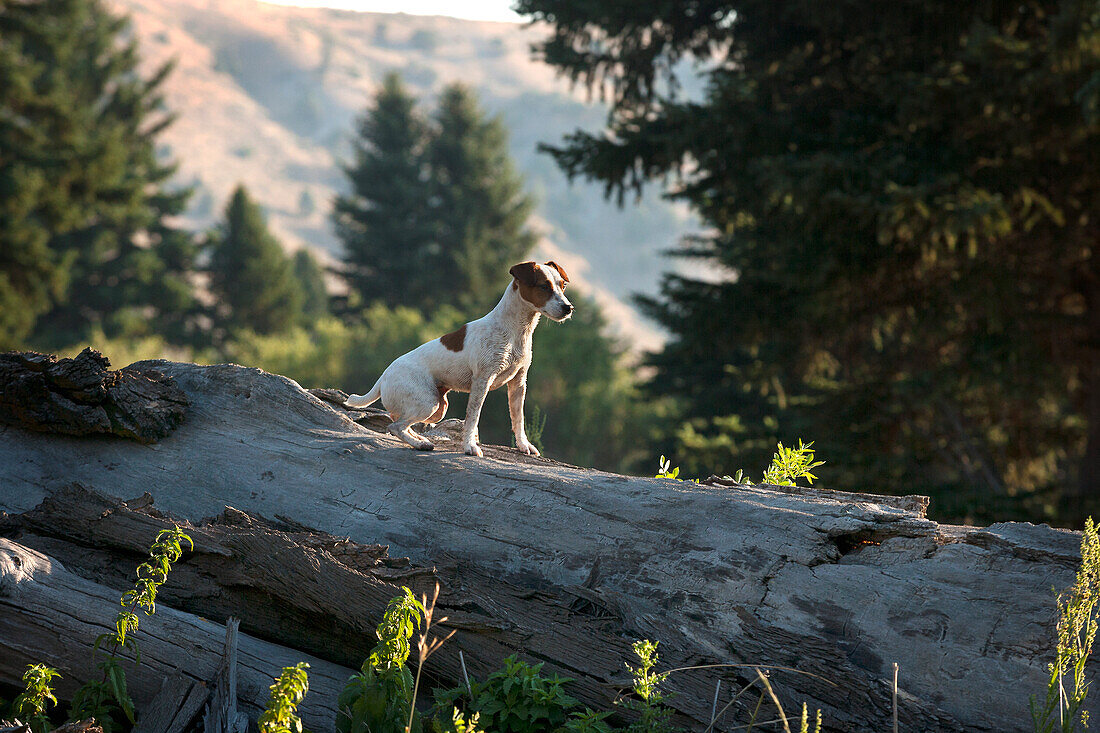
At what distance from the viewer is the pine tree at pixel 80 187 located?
26562 millimetres

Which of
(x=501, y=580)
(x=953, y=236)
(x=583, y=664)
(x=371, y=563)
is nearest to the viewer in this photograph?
(x=583, y=664)

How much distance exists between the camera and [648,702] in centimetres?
284

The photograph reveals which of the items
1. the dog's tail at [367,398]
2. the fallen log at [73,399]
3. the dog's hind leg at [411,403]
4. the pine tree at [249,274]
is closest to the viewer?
the fallen log at [73,399]

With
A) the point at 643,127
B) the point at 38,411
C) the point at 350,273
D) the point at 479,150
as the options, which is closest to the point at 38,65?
the point at 350,273

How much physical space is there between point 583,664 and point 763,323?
7.95 meters

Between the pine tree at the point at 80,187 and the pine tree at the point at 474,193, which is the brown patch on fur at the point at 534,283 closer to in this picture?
the pine tree at the point at 80,187

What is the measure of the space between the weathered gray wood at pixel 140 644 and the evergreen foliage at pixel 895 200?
6470 millimetres

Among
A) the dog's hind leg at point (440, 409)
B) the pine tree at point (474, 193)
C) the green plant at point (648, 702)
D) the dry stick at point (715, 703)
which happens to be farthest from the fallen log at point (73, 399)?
the pine tree at point (474, 193)

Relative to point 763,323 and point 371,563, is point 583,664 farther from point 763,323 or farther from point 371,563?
point 763,323

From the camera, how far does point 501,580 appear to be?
370cm

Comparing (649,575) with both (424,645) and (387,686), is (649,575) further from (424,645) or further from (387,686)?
(424,645)

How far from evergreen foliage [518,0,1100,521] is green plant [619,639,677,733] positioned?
19.1 ft

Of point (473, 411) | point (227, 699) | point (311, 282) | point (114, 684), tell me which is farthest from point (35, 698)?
point (311, 282)

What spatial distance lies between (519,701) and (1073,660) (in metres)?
1.98
